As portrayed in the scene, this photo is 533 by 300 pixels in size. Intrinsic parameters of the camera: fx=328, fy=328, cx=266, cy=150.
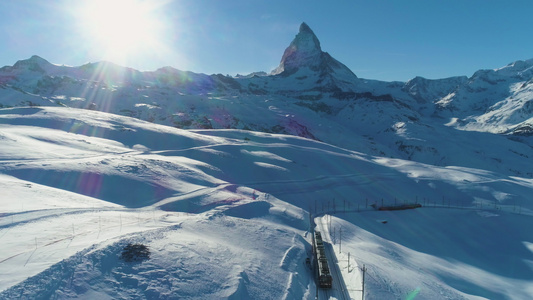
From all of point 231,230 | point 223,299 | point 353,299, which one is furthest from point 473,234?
point 223,299

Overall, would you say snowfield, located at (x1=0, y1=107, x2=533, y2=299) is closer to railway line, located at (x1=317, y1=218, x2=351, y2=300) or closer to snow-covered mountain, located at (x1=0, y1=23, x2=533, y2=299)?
snow-covered mountain, located at (x1=0, y1=23, x2=533, y2=299)

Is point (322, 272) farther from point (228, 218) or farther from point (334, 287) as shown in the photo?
point (228, 218)

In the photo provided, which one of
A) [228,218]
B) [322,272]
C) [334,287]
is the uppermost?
[228,218]

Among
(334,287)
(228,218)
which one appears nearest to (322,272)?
(334,287)

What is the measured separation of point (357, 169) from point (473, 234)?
28079 millimetres

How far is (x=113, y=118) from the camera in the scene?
265 ft

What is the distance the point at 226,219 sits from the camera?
3145 centimetres

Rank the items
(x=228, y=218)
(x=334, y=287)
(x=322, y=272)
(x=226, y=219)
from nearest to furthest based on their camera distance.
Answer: (x=334, y=287), (x=322, y=272), (x=226, y=219), (x=228, y=218)

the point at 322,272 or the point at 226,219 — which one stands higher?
the point at 226,219

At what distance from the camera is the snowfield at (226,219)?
18109 mm

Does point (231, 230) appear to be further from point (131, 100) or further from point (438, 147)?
point (438, 147)

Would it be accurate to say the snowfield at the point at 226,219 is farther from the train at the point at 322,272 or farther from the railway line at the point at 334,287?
the train at the point at 322,272

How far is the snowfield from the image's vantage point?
18109 mm

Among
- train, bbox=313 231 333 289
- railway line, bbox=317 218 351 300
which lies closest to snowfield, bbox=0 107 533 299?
railway line, bbox=317 218 351 300
